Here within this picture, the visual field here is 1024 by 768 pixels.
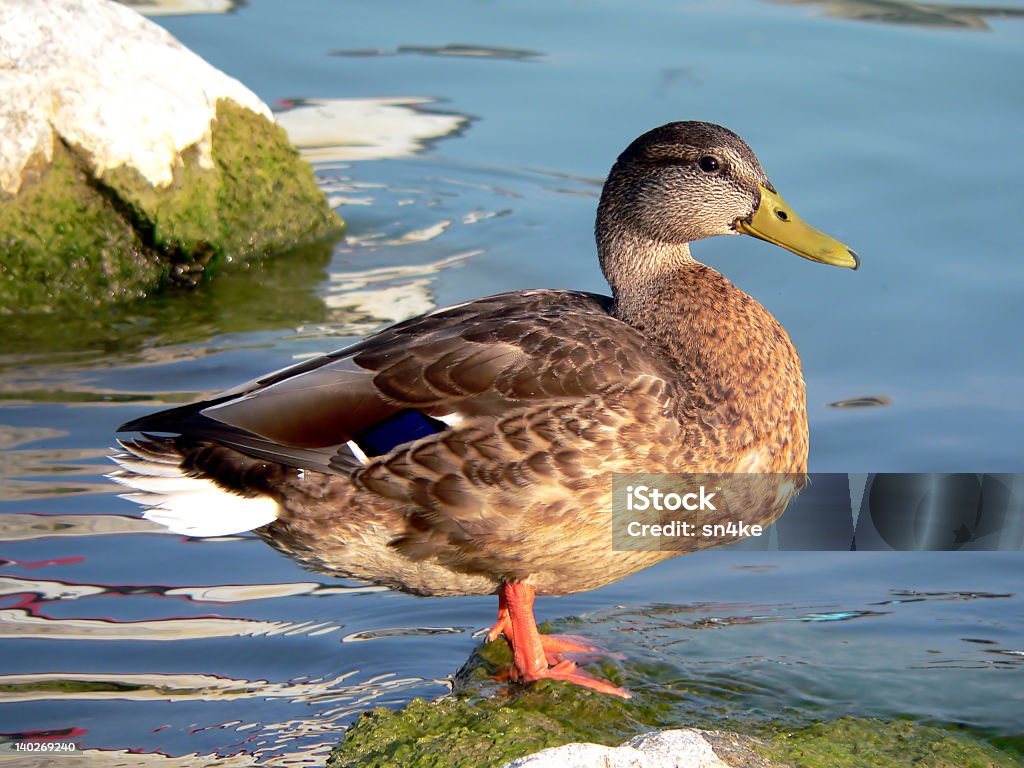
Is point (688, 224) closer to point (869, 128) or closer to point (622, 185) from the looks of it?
point (622, 185)

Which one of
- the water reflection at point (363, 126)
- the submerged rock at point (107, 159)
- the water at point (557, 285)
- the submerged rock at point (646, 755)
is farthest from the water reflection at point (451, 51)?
the submerged rock at point (646, 755)

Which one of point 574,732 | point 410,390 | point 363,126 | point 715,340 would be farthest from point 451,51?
point 574,732

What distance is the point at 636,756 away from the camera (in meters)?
Answer: 3.26

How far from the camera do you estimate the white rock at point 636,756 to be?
10.6ft

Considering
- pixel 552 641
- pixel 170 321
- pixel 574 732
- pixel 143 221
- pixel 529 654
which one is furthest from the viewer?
pixel 143 221

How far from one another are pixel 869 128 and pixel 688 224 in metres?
4.14

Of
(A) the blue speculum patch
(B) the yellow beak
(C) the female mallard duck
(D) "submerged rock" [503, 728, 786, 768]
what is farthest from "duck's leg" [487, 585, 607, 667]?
(B) the yellow beak

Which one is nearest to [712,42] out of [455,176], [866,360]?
[455,176]

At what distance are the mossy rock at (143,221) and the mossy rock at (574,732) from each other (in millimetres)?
3477

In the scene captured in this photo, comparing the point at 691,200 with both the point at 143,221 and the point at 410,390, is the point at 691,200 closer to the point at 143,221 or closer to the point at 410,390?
the point at 410,390

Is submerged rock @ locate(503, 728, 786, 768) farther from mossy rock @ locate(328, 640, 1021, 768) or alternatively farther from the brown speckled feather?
the brown speckled feather

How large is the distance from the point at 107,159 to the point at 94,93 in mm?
317

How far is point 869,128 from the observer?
8.71 m

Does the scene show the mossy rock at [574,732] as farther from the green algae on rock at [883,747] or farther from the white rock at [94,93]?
the white rock at [94,93]
